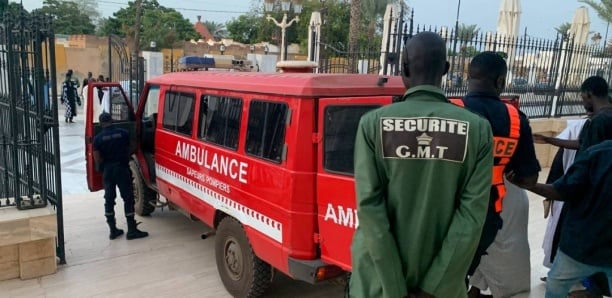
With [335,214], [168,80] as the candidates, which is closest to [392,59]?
[168,80]

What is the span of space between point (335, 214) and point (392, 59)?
4683 millimetres

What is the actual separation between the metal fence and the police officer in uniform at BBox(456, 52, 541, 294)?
5.44 meters

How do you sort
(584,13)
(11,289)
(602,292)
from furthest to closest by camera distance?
(584,13), (11,289), (602,292)

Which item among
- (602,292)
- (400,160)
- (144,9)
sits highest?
(144,9)

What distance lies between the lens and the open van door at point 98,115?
5703 mm

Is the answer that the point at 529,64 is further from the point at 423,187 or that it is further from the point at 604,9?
the point at 604,9

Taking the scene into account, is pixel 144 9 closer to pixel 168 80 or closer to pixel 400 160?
pixel 168 80

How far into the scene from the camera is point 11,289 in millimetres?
4383

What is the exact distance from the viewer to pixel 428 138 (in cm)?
176

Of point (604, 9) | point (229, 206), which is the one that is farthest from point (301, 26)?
point (229, 206)

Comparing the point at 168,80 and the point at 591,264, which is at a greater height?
the point at 168,80

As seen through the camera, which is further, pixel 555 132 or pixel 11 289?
pixel 555 132

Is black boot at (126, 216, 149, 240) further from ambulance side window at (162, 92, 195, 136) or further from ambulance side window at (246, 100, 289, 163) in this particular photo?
ambulance side window at (246, 100, 289, 163)

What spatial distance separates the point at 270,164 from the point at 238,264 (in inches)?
43.4
